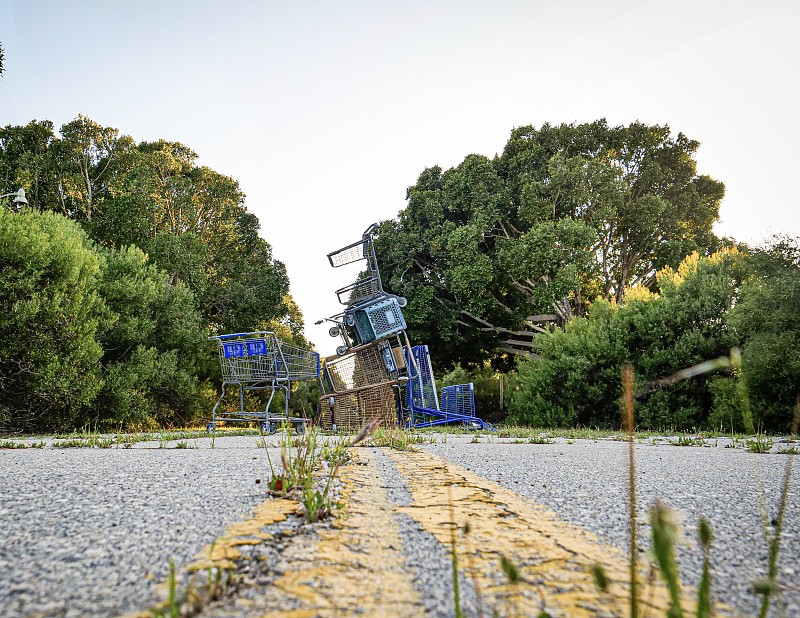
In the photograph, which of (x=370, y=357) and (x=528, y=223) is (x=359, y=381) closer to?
(x=370, y=357)

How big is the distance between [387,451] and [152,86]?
880 cm

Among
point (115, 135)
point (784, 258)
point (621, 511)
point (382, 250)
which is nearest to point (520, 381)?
point (784, 258)

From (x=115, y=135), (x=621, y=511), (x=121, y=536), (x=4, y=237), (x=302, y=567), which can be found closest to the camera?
(x=302, y=567)

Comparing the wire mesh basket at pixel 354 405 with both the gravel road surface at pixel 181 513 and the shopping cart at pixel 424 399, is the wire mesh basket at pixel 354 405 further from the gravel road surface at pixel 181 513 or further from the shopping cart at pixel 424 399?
the gravel road surface at pixel 181 513

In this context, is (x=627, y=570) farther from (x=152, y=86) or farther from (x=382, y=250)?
(x=382, y=250)

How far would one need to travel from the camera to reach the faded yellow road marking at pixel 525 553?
952mm

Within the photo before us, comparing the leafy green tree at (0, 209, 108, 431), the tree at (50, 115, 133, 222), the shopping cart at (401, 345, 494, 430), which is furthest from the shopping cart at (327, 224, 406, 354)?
the tree at (50, 115, 133, 222)

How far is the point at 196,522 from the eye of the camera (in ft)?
5.05

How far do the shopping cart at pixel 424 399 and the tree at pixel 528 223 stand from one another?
12.9 ft

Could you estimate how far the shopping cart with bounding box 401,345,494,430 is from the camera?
10273 mm

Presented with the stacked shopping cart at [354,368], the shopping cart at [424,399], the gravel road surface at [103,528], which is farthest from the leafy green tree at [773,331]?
the gravel road surface at [103,528]

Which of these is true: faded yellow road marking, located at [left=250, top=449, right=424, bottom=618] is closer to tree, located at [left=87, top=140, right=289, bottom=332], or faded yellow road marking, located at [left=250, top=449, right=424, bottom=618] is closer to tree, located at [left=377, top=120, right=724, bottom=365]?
tree, located at [left=377, top=120, right=724, bottom=365]

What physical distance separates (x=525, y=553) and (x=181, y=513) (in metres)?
1.05

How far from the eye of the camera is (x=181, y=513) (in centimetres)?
166
